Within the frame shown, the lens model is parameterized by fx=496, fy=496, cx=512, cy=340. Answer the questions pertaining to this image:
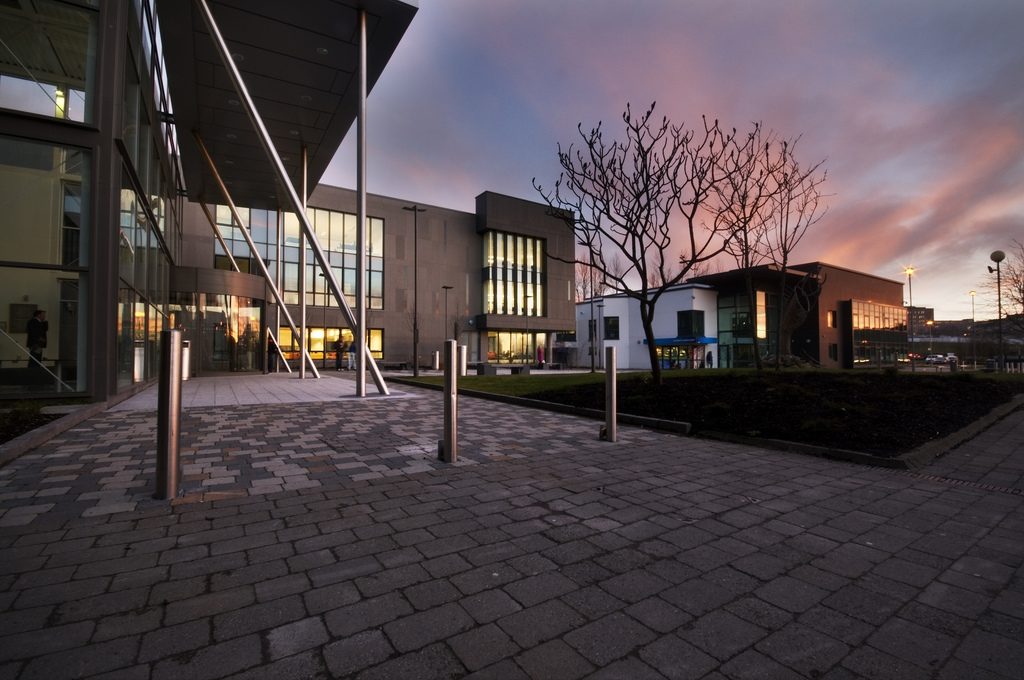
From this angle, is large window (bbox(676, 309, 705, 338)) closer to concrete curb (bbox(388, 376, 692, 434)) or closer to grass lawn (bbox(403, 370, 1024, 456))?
grass lawn (bbox(403, 370, 1024, 456))

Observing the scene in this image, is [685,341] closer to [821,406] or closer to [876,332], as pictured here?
[876,332]

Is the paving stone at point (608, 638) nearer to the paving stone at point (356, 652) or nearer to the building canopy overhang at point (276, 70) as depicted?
the paving stone at point (356, 652)

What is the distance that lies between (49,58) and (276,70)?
555cm

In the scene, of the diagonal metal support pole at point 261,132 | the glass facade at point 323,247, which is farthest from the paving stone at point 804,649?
the glass facade at point 323,247

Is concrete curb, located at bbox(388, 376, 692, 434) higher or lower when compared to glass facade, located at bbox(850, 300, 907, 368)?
lower

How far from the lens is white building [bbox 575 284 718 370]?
43.5 metres

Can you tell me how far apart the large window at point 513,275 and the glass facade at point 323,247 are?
34.0 ft

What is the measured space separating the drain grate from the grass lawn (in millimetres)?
617

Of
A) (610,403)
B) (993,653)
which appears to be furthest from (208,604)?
(610,403)

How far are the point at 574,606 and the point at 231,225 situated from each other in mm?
39435

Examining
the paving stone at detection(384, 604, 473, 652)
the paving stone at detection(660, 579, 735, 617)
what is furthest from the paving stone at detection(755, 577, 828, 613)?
the paving stone at detection(384, 604, 473, 652)

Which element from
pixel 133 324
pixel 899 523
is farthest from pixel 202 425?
pixel 899 523

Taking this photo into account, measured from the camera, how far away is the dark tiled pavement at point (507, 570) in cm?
208

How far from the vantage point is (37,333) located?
31.7 ft
